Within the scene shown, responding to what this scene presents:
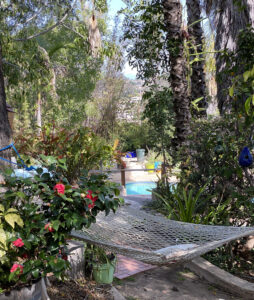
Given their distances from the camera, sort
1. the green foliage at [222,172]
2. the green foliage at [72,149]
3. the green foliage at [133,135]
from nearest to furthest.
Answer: the green foliage at [222,172] < the green foliage at [72,149] < the green foliage at [133,135]

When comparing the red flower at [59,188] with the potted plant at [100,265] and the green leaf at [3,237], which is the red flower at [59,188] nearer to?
the green leaf at [3,237]

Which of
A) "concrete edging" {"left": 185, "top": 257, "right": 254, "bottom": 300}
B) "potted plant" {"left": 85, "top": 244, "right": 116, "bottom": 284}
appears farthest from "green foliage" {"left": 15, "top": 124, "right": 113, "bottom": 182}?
"concrete edging" {"left": 185, "top": 257, "right": 254, "bottom": 300}

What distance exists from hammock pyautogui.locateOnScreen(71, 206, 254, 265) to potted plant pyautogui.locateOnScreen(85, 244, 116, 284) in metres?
0.31

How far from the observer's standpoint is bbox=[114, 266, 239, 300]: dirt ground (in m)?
2.88

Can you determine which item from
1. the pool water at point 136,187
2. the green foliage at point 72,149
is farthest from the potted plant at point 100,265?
the pool water at point 136,187

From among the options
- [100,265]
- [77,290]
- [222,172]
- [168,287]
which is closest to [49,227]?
[77,290]

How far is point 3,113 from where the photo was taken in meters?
3.19

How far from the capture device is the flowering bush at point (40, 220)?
5.65 ft

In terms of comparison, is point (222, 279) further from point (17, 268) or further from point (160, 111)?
point (160, 111)

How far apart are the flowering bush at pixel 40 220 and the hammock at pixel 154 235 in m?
0.37

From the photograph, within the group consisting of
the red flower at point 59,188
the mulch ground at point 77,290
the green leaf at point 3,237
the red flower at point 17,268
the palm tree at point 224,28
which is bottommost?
the mulch ground at point 77,290

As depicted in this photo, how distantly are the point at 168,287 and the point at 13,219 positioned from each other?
6.16ft

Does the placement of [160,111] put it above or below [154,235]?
above

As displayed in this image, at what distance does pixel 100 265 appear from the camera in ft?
9.16
